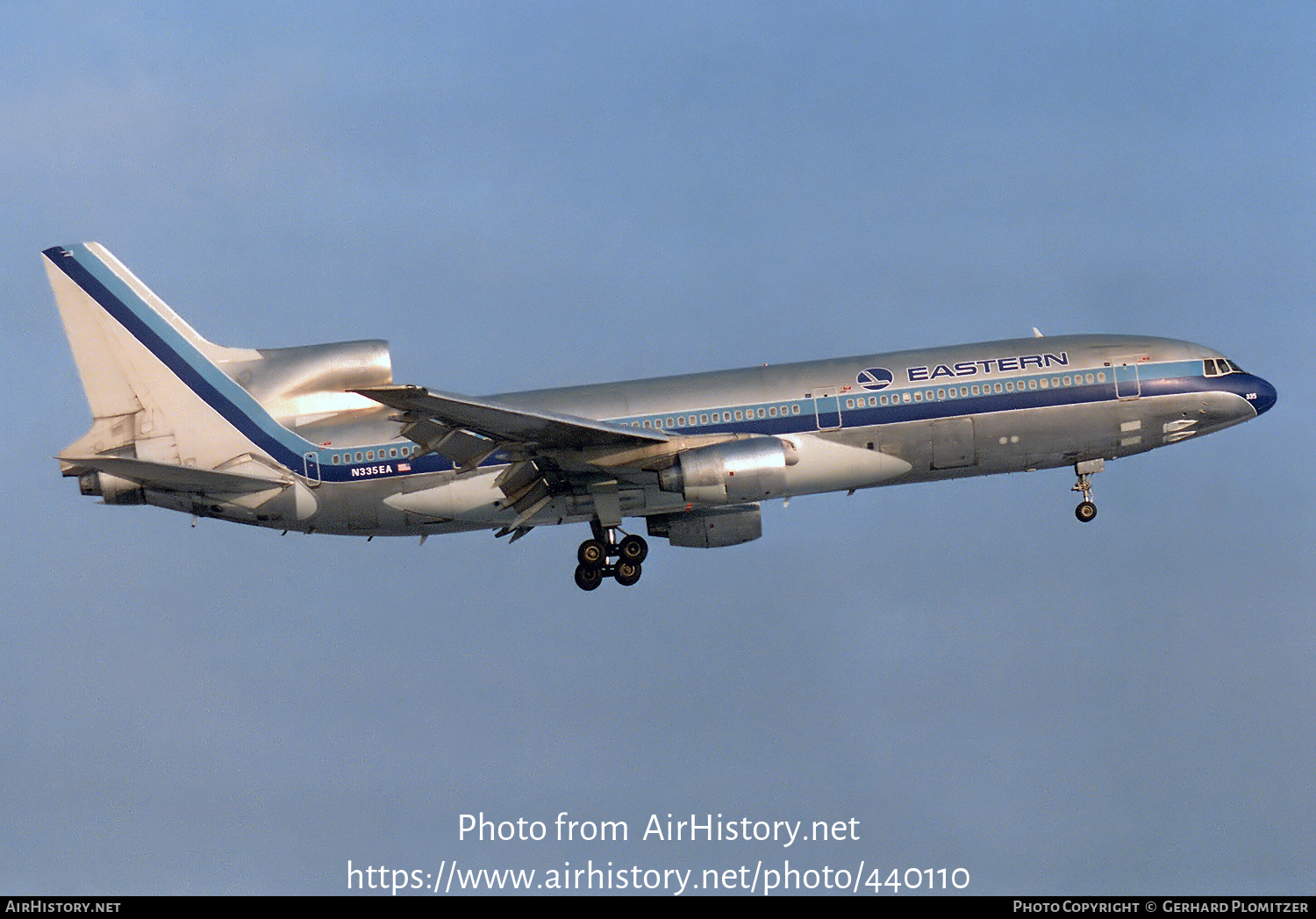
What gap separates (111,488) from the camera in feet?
149

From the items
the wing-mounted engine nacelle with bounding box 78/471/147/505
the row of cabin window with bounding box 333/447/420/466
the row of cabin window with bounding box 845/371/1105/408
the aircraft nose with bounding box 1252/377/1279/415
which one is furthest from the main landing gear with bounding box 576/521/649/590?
the aircraft nose with bounding box 1252/377/1279/415

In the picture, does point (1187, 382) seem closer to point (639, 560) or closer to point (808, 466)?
point (808, 466)

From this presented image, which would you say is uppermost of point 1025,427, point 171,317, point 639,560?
point 171,317

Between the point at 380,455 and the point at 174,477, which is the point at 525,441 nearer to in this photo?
the point at 380,455

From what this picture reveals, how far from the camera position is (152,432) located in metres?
47.2

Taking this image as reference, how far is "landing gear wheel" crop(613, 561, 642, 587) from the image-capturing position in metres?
47.9

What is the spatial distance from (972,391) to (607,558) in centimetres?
1127

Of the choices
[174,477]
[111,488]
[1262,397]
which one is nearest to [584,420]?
[174,477]

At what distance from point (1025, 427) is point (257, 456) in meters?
21.3

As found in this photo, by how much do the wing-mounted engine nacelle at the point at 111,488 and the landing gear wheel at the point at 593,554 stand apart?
39.8 feet

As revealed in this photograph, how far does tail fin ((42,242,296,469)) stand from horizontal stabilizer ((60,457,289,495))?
824 mm

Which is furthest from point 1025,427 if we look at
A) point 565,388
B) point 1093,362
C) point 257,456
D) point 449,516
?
point 257,456
